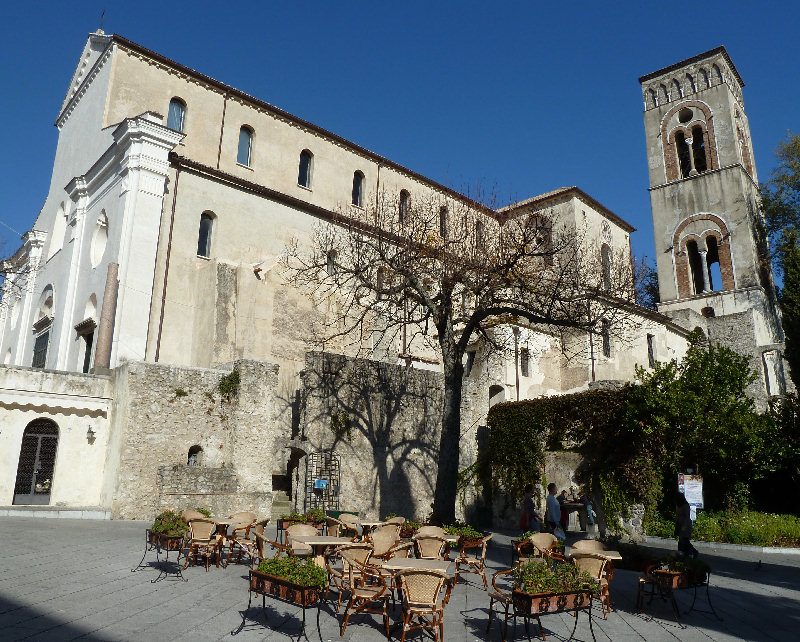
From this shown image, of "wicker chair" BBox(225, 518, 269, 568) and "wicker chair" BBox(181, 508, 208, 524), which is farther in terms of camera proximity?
"wicker chair" BBox(181, 508, 208, 524)

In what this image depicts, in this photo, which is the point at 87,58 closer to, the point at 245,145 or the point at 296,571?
the point at 245,145

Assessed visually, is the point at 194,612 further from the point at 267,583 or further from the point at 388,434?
the point at 388,434

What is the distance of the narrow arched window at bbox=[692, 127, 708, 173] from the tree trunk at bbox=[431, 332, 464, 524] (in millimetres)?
35858

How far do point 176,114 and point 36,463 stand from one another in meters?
15.4

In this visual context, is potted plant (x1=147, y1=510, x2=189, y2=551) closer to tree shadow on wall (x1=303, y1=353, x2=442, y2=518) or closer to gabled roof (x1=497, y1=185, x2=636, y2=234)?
tree shadow on wall (x1=303, y1=353, x2=442, y2=518)

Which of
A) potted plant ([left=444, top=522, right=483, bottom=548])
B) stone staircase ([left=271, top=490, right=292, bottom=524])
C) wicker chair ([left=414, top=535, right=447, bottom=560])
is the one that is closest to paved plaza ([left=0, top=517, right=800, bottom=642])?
potted plant ([left=444, top=522, right=483, bottom=548])

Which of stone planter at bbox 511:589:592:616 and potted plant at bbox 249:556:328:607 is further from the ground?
potted plant at bbox 249:556:328:607

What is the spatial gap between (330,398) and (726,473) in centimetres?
1277

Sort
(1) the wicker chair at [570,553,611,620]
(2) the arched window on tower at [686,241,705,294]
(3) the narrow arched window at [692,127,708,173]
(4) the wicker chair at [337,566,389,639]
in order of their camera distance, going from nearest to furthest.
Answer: (4) the wicker chair at [337,566,389,639]
(1) the wicker chair at [570,553,611,620]
(2) the arched window on tower at [686,241,705,294]
(3) the narrow arched window at [692,127,708,173]

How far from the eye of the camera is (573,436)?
19578mm

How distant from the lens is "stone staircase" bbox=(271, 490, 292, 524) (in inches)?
690

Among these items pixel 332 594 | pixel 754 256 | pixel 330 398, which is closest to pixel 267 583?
pixel 332 594

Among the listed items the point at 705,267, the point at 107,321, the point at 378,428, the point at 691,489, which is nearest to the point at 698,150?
the point at 705,267

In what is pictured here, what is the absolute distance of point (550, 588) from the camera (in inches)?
254
